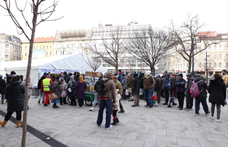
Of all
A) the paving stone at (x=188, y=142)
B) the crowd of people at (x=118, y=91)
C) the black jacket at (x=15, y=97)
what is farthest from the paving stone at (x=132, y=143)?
the black jacket at (x=15, y=97)

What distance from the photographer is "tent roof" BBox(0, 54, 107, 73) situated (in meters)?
16.8

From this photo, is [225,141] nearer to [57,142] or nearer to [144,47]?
[57,142]

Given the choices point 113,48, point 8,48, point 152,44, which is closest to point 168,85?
point 152,44

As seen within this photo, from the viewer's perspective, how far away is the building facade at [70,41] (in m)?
68.9

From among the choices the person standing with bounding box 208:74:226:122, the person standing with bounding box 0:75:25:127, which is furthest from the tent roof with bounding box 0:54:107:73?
the person standing with bounding box 208:74:226:122

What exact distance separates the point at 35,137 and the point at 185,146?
387 cm

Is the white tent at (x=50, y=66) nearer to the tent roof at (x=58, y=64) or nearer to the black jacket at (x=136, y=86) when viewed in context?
the tent roof at (x=58, y=64)

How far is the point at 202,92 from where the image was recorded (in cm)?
694

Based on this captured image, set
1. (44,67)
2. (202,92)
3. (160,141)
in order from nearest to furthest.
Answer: (160,141), (202,92), (44,67)

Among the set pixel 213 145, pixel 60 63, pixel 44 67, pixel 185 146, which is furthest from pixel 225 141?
pixel 60 63

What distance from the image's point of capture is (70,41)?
69938 mm

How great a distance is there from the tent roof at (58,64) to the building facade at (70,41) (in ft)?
157

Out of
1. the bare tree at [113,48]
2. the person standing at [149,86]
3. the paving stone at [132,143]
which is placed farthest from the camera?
the bare tree at [113,48]

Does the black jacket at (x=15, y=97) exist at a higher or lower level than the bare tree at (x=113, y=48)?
lower
